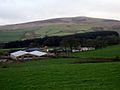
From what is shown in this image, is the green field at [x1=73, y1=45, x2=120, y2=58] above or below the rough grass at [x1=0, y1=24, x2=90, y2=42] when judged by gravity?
above

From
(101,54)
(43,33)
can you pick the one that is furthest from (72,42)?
(43,33)

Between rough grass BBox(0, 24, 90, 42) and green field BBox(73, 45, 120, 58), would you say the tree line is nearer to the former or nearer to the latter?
green field BBox(73, 45, 120, 58)

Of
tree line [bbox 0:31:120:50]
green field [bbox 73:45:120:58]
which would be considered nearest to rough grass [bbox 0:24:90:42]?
tree line [bbox 0:31:120:50]

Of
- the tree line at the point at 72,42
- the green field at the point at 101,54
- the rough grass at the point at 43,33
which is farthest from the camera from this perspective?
the rough grass at the point at 43,33

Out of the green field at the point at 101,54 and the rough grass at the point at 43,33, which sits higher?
the green field at the point at 101,54

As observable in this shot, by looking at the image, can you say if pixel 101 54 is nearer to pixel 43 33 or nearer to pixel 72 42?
pixel 72 42

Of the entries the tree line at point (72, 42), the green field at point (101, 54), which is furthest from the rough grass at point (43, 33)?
the green field at point (101, 54)

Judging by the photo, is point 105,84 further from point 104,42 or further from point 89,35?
point 89,35

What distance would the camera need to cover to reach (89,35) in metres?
131

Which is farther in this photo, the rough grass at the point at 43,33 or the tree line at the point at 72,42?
the rough grass at the point at 43,33

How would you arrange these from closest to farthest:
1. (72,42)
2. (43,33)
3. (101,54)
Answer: (101,54)
(72,42)
(43,33)

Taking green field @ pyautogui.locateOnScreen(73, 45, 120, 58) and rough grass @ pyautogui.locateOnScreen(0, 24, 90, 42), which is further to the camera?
rough grass @ pyautogui.locateOnScreen(0, 24, 90, 42)

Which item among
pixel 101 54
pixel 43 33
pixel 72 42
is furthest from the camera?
pixel 43 33

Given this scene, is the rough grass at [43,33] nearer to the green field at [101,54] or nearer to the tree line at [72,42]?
the tree line at [72,42]
